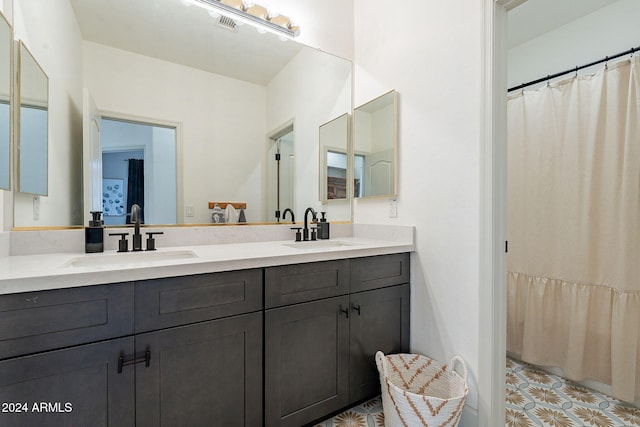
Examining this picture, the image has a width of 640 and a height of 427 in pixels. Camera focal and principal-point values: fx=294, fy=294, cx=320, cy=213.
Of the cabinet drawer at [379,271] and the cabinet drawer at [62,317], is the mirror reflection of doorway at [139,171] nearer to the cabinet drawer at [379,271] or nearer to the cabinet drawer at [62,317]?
the cabinet drawer at [62,317]

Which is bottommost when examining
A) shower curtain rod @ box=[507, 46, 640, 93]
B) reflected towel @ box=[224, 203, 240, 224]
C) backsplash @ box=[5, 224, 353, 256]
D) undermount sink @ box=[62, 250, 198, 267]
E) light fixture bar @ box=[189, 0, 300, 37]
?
undermount sink @ box=[62, 250, 198, 267]

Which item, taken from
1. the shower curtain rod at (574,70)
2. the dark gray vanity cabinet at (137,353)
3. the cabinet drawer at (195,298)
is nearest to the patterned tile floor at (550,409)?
the dark gray vanity cabinet at (137,353)

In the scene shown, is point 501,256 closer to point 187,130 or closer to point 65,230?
point 187,130

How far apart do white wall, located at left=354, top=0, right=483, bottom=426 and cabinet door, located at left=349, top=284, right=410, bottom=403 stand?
0.28ft

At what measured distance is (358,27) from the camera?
87.8 inches

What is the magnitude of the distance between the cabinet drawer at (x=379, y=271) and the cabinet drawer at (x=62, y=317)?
998mm

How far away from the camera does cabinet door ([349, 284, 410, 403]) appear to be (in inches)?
60.6

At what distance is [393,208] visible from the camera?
1.91m

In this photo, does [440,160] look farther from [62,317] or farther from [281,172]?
[62,317]

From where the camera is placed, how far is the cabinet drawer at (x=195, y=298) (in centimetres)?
103

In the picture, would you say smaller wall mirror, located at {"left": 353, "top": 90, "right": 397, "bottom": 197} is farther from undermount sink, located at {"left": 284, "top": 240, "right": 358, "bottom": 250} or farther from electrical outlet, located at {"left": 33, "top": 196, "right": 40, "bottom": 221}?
electrical outlet, located at {"left": 33, "top": 196, "right": 40, "bottom": 221}

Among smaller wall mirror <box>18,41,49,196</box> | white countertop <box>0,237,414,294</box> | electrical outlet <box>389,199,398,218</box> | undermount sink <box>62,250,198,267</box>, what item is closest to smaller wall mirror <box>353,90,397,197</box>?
electrical outlet <box>389,199,398,218</box>

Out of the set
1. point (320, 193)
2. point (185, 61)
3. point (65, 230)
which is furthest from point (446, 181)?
point (65, 230)

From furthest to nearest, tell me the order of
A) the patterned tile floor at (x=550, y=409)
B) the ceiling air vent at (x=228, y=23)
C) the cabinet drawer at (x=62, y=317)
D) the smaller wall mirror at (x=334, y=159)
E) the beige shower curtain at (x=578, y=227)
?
the smaller wall mirror at (x=334, y=159), the ceiling air vent at (x=228, y=23), the beige shower curtain at (x=578, y=227), the patterned tile floor at (x=550, y=409), the cabinet drawer at (x=62, y=317)
